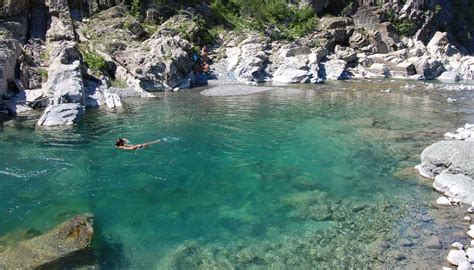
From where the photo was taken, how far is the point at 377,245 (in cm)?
1105

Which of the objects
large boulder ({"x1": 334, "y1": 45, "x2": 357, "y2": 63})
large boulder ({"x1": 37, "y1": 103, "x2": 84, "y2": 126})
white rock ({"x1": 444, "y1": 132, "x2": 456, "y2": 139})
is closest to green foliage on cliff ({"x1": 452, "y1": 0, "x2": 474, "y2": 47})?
large boulder ({"x1": 334, "y1": 45, "x2": 357, "y2": 63})

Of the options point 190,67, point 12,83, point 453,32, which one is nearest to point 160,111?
point 12,83

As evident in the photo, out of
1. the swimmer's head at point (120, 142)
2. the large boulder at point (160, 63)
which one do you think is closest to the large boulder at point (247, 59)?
the large boulder at point (160, 63)

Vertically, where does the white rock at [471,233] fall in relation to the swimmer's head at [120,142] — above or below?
below

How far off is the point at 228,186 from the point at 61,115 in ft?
46.8

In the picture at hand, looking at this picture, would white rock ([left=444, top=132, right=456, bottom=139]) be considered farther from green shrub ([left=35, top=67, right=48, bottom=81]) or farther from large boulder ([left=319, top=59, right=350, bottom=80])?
green shrub ([left=35, top=67, right=48, bottom=81])

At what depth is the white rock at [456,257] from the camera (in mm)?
9791

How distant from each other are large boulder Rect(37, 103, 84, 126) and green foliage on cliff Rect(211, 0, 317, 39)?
32.8 m

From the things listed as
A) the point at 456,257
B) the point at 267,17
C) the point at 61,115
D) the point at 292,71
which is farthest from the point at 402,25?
the point at 456,257

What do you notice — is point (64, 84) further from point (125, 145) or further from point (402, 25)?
point (402, 25)

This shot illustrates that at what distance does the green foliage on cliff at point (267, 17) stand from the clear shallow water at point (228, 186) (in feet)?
101

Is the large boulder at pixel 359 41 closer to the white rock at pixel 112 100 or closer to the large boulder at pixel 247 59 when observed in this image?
the large boulder at pixel 247 59

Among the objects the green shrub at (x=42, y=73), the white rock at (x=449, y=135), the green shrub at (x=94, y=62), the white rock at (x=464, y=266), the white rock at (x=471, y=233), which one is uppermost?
the green shrub at (x=94, y=62)

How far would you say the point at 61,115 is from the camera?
80.8 feet
